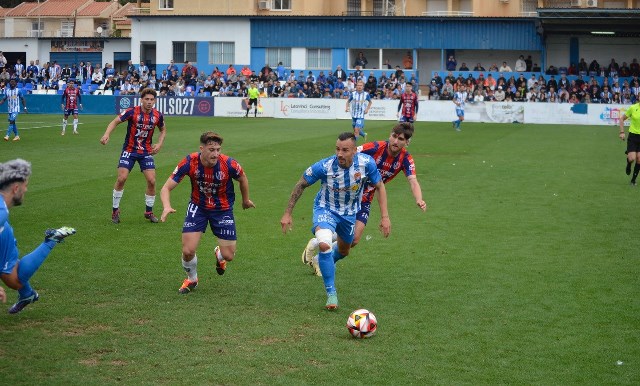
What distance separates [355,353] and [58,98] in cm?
5152

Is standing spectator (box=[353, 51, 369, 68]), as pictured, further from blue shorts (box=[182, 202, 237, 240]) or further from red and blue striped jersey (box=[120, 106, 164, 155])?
blue shorts (box=[182, 202, 237, 240])

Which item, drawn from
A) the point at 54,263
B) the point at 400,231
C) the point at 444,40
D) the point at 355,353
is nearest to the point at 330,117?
the point at 444,40

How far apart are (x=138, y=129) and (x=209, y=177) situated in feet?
18.1

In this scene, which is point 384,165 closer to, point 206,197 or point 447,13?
point 206,197

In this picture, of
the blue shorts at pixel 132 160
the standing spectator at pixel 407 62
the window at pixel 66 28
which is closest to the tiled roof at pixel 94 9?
the window at pixel 66 28

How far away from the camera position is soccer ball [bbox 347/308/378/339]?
8875 mm

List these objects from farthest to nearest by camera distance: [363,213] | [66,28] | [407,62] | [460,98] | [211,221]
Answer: [66,28], [407,62], [460,98], [363,213], [211,221]

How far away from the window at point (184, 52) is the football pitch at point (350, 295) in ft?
162

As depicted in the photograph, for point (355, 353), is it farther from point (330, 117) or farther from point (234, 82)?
point (234, 82)

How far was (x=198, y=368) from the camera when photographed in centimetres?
786

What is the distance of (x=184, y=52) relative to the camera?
70.2 metres

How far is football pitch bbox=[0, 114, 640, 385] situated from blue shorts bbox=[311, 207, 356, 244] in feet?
2.43

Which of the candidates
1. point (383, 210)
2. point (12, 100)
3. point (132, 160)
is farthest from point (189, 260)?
point (12, 100)

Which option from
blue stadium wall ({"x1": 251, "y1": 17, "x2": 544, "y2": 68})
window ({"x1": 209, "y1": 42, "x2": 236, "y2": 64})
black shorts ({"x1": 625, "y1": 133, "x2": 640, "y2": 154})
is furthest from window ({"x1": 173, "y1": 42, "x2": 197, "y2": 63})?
black shorts ({"x1": 625, "y1": 133, "x2": 640, "y2": 154})
